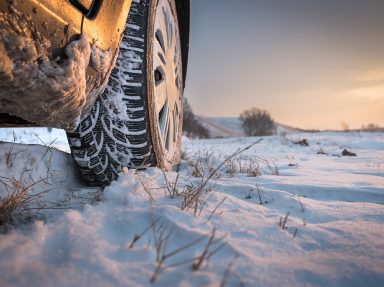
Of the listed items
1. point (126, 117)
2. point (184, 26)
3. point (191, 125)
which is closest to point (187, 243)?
point (126, 117)

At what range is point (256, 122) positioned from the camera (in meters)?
36.6

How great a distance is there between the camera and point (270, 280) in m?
0.53

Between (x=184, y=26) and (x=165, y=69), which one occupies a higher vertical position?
(x=184, y=26)

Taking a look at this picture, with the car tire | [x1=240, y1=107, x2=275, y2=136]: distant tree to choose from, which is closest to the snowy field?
the car tire

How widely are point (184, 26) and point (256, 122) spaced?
35453 mm

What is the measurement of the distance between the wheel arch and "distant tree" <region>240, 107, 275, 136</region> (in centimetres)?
3371

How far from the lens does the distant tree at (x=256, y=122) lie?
117 feet

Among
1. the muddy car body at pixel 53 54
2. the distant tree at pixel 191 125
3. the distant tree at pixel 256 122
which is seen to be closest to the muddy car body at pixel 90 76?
the muddy car body at pixel 53 54

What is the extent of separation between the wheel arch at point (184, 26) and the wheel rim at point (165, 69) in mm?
245

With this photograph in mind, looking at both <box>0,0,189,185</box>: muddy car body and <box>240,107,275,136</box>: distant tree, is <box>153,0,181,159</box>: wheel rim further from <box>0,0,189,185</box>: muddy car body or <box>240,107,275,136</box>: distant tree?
<box>240,107,275,136</box>: distant tree

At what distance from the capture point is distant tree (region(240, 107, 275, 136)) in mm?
35781

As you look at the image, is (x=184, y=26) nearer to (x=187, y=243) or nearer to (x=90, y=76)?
(x=90, y=76)

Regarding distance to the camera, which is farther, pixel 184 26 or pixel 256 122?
pixel 256 122

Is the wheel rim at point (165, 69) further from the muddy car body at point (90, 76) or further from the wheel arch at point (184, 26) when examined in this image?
the wheel arch at point (184, 26)
